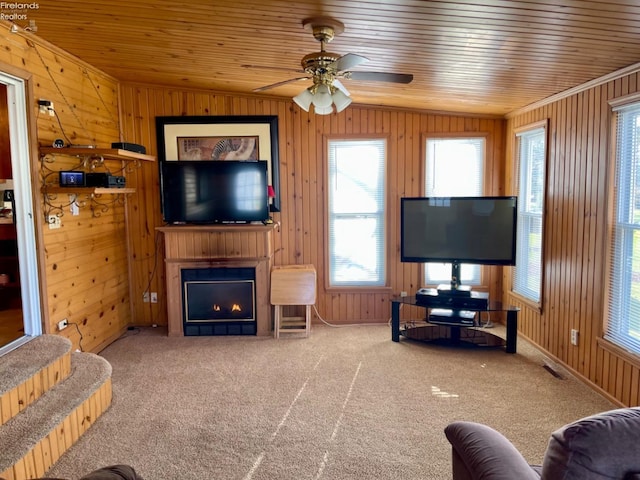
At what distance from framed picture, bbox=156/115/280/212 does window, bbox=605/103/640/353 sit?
3.19 meters

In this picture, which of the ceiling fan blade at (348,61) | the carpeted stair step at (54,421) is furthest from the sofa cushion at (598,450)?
the carpeted stair step at (54,421)

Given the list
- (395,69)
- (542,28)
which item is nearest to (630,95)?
(542,28)

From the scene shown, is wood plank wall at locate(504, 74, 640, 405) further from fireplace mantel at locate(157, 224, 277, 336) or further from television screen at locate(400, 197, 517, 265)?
fireplace mantel at locate(157, 224, 277, 336)

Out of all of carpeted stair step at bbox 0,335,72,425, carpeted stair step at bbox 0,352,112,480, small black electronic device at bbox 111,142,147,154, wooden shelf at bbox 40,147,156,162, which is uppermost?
small black electronic device at bbox 111,142,147,154

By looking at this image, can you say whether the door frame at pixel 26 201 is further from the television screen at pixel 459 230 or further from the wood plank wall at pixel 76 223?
the television screen at pixel 459 230

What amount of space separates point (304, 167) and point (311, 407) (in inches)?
109

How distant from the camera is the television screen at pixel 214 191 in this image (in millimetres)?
4707

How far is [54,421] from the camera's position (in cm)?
253

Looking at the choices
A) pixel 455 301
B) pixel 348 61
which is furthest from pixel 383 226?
pixel 348 61

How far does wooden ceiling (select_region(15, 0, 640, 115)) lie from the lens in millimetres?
2215

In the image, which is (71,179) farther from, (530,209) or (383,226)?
(530,209)

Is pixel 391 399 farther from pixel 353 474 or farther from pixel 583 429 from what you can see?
pixel 583 429

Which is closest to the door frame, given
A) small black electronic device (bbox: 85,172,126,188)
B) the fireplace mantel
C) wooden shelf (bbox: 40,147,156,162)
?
wooden shelf (bbox: 40,147,156,162)

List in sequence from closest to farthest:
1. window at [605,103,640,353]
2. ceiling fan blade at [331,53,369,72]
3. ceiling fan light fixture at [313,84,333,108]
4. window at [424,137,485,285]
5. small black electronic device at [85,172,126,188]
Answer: ceiling fan blade at [331,53,369,72]
ceiling fan light fixture at [313,84,333,108]
window at [605,103,640,353]
small black electronic device at [85,172,126,188]
window at [424,137,485,285]
